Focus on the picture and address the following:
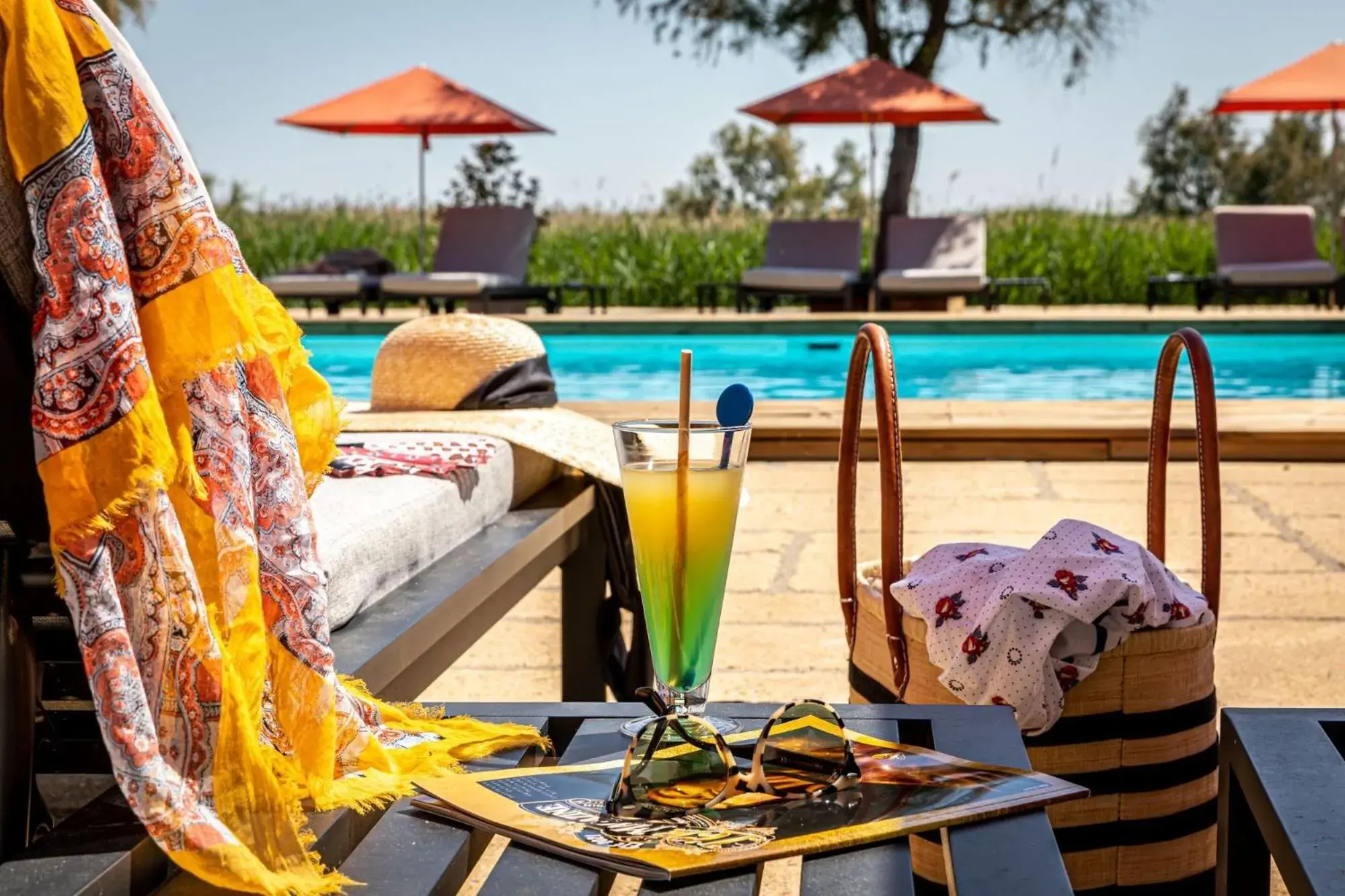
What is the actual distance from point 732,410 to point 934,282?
35.2 feet

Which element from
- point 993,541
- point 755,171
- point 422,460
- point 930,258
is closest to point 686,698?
point 422,460

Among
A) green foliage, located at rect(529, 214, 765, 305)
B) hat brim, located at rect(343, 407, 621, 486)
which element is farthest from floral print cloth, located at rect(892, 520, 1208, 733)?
green foliage, located at rect(529, 214, 765, 305)

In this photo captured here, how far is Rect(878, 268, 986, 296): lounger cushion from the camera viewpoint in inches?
449

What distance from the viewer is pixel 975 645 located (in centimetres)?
150

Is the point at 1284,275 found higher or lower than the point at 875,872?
higher

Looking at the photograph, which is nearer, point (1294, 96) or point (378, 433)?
point (378, 433)

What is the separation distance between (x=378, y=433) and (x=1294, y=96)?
11.9m

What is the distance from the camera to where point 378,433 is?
99.7 inches

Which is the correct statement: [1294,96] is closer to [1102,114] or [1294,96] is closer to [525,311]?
[525,311]

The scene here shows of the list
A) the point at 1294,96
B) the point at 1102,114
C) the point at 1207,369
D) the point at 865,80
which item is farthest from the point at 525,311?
the point at 1102,114

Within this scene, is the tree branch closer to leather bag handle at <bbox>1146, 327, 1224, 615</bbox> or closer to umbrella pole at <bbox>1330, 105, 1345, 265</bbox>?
umbrella pole at <bbox>1330, 105, 1345, 265</bbox>

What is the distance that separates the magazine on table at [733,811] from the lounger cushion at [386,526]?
22.0 inches

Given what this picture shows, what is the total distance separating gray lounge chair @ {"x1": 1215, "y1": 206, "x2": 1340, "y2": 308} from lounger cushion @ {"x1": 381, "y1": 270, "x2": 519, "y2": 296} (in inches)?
240

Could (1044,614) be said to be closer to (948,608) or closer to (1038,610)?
(1038,610)
